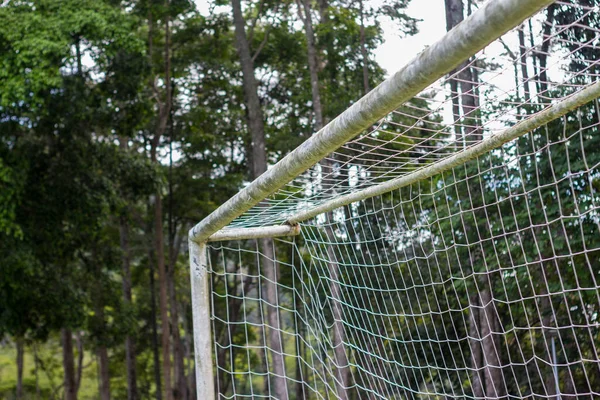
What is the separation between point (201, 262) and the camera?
15.1 feet

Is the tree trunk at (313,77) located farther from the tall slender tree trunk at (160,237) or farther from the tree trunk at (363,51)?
the tall slender tree trunk at (160,237)

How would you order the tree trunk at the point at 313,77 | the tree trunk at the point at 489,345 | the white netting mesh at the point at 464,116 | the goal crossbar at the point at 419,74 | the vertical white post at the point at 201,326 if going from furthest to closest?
the tree trunk at the point at 313,77
the tree trunk at the point at 489,345
the vertical white post at the point at 201,326
the white netting mesh at the point at 464,116
the goal crossbar at the point at 419,74

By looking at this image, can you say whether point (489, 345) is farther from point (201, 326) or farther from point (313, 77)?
point (201, 326)

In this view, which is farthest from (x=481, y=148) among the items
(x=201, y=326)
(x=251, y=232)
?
(x=201, y=326)

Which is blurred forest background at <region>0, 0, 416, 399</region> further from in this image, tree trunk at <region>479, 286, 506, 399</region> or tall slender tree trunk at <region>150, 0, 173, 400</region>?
tree trunk at <region>479, 286, 506, 399</region>

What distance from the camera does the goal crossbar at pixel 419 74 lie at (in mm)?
1922

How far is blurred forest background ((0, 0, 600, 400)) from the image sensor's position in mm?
12125

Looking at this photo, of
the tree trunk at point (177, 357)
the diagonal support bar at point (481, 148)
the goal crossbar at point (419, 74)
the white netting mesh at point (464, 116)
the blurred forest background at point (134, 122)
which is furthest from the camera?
the tree trunk at point (177, 357)

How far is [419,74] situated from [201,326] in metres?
2.64

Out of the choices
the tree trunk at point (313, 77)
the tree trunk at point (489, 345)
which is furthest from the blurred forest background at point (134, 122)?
the tree trunk at point (489, 345)

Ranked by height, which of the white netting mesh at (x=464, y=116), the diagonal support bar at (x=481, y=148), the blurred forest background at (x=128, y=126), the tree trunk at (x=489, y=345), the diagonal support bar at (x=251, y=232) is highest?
the blurred forest background at (x=128, y=126)

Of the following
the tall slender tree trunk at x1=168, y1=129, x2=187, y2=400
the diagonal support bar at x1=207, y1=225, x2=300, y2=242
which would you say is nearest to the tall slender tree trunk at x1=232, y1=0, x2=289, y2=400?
the tall slender tree trunk at x1=168, y1=129, x2=187, y2=400

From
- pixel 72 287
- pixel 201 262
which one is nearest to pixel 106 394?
pixel 72 287

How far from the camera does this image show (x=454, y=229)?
10.5 metres
